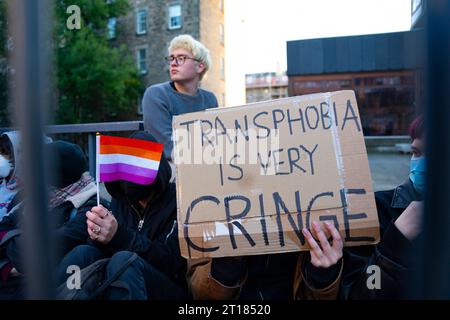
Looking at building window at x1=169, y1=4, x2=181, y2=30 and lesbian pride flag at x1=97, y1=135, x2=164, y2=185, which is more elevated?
building window at x1=169, y1=4, x2=181, y2=30

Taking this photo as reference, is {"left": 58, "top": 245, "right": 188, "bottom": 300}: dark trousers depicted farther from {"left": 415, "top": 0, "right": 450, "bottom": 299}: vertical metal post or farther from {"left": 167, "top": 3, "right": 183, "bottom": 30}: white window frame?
{"left": 167, "top": 3, "right": 183, "bottom": 30}: white window frame

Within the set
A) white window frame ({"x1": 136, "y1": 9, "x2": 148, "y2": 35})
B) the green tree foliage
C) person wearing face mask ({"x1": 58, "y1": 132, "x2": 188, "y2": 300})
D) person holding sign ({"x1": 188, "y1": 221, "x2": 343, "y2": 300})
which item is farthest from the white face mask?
white window frame ({"x1": 136, "y1": 9, "x2": 148, "y2": 35})

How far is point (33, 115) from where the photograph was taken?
103 centimetres

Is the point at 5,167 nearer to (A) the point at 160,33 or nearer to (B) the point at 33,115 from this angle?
(B) the point at 33,115

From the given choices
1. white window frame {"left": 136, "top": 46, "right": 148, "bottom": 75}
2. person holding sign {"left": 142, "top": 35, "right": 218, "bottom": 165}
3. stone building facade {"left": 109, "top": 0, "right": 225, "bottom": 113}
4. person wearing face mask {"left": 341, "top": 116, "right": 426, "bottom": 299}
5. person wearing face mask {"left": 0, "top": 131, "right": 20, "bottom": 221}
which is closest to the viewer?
person wearing face mask {"left": 341, "top": 116, "right": 426, "bottom": 299}

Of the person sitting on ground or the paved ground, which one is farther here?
the paved ground

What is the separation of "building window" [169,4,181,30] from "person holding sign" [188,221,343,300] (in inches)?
730

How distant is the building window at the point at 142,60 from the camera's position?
883 inches

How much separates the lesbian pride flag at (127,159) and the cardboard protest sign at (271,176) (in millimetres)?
256

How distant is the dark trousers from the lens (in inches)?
59.8

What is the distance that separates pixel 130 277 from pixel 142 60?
22.5 meters

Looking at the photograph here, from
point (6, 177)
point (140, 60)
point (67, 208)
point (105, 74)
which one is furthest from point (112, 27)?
point (67, 208)
